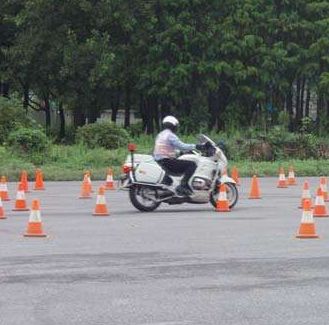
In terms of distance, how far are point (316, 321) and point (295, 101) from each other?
163ft

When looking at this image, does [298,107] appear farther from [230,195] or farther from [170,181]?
[170,181]

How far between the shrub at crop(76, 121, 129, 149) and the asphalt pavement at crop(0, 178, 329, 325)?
1982cm

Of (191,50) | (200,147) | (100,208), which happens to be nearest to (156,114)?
(191,50)

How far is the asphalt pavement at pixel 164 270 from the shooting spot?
327 inches

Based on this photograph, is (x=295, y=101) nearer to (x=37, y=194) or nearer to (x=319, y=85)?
(x=319, y=85)

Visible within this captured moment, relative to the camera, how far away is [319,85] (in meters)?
46.2

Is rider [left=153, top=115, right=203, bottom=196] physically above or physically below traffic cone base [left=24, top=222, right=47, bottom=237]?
above

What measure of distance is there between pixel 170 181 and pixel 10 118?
71.6ft

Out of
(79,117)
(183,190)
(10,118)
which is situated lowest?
(183,190)

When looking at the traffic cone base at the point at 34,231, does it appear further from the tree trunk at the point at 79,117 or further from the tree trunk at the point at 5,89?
the tree trunk at the point at 5,89

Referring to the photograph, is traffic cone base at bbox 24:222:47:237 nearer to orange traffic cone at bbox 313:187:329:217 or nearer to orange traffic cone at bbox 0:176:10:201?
orange traffic cone at bbox 313:187:329:217

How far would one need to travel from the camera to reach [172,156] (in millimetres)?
18156

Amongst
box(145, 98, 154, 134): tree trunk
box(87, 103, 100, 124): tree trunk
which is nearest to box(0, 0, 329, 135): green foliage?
box(145, 98, 154, 134): tree trunk

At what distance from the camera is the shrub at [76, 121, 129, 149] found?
1471 inches
